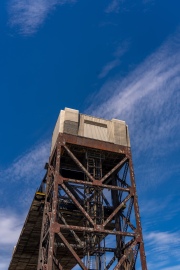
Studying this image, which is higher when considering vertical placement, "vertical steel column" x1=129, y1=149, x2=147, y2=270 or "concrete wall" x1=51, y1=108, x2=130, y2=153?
"concrete wall" x1=51, y1=108, x2=130, y2=153

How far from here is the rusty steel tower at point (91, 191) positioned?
17719 mm

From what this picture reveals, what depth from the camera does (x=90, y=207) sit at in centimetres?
1942

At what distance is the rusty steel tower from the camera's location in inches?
698

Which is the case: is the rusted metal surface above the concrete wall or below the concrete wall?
below

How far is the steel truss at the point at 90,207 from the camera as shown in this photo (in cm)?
1722

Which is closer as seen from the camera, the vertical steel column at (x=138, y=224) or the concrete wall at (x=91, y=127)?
the vertical steel column at (x=138, y=224)

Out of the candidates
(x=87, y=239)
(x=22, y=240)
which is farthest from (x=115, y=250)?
(x=22, y=240)

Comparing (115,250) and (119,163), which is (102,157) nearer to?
(119,163)

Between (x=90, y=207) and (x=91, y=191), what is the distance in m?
1.23

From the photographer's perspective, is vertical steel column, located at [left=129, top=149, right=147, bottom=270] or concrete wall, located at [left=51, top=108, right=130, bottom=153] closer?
vertical steel column, located at [left=129, top=149, right=147, bottom=270]

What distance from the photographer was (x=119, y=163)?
2080cm

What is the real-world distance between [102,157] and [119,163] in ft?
3.96

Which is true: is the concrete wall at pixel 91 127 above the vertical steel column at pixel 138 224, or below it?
above

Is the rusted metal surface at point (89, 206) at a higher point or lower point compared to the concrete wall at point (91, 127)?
lower
